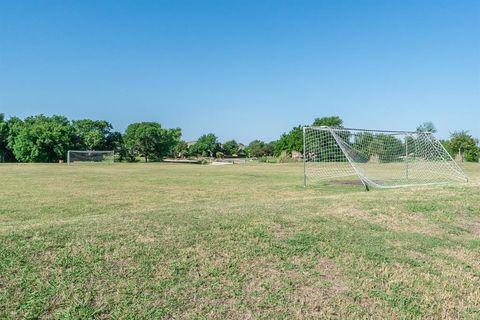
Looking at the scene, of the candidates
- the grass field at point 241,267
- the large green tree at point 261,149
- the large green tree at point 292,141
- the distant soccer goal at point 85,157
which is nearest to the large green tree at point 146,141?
the distant soccer goal at point 85,157

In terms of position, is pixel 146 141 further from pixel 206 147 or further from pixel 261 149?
pixel 261 149

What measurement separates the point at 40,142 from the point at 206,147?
46.1 m

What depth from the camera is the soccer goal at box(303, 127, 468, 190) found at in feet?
48.0

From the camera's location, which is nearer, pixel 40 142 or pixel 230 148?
pixel 40 142

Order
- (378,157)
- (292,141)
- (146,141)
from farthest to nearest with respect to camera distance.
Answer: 1. (292,141)
2. (146,141)
3. (378,157)

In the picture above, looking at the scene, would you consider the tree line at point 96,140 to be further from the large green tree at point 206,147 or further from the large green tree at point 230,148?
the large green tree at point 230,148

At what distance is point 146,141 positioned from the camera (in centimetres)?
5831

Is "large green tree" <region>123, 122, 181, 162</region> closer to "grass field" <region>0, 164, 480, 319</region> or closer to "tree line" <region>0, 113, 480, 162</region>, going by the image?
"tree line" <region>0, 113, 480, 162</region>

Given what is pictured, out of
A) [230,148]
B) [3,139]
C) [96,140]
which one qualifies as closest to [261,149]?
[230,148]

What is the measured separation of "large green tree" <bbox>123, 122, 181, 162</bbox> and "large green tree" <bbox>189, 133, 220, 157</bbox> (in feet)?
99.0

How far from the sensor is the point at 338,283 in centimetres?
331

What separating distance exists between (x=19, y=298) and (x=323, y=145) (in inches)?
699

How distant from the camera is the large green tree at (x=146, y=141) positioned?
57812mm

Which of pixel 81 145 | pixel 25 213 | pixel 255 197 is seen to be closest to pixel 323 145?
pixel 255 197
